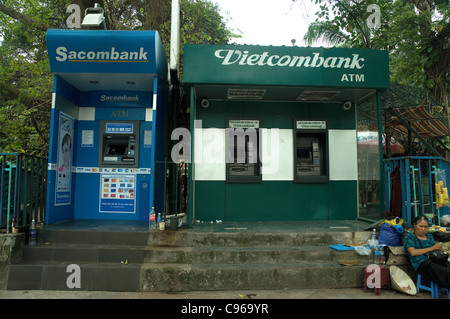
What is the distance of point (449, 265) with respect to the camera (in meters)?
4.41

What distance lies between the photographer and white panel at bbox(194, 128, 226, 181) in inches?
260

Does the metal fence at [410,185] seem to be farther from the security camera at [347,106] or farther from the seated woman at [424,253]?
the security camera at [347,106]

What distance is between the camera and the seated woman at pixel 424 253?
419 cm

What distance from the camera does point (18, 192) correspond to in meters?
4.99

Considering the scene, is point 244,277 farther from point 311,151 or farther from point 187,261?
point 311,151

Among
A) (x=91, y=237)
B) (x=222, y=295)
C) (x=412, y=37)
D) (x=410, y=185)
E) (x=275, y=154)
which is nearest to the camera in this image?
(x=222, y=295)

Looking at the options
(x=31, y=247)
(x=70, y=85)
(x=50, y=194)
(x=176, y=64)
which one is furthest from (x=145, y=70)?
(x=31, y=247)

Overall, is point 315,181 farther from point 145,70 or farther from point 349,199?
point 145,70

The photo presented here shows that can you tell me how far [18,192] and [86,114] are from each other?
2307 mm

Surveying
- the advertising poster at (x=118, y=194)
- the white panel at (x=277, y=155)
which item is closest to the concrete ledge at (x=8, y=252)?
the advertising poster at (x=118, y=194)

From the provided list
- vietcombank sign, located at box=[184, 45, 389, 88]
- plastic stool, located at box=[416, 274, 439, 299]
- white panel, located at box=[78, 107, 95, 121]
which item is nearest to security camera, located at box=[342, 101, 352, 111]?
vietcombank sign, located at box=[184, 45, 389, 88]

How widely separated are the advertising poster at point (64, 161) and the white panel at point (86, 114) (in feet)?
1.06

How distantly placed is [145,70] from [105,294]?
386 centimetres

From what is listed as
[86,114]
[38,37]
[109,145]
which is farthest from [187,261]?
[38,37]
